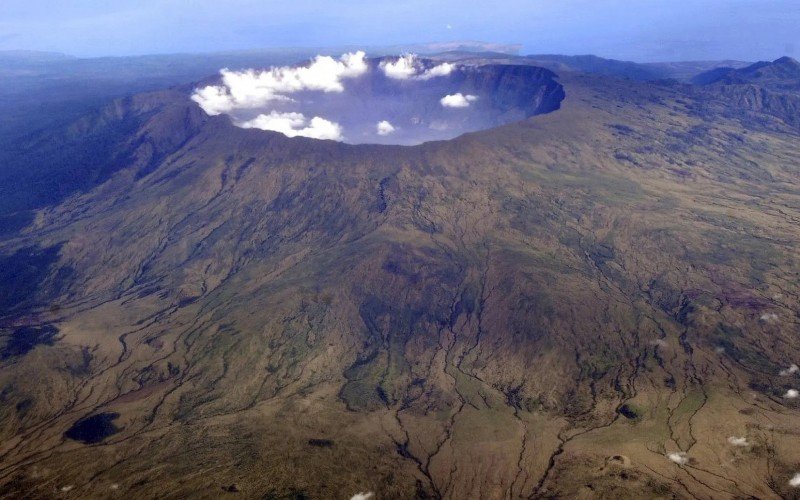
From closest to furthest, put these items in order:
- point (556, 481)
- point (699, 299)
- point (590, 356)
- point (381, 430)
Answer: point (556, 481), point (381, 430), point (590, 356), point (699, 299)

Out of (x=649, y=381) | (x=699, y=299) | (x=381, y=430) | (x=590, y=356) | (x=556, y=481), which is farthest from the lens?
(x=699, y=299)

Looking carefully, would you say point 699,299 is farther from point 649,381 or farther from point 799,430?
point 799,430

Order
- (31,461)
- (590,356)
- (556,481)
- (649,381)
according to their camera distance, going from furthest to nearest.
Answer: (590,356)
(649,381)
(31,461)
(556,481)

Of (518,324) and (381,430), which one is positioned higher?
(518,324)

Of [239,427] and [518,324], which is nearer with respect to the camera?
[239,427]

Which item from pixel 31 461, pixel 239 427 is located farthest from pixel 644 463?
pixel 31 461

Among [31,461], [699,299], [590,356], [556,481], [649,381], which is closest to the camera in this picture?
[556,481]

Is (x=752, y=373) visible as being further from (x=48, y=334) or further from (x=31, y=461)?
(x=48, y=334)

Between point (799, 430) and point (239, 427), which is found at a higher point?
point (799, 430)

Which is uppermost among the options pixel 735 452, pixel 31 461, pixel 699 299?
pixel 699 299

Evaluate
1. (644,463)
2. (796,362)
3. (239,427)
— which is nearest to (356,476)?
(239,427)
